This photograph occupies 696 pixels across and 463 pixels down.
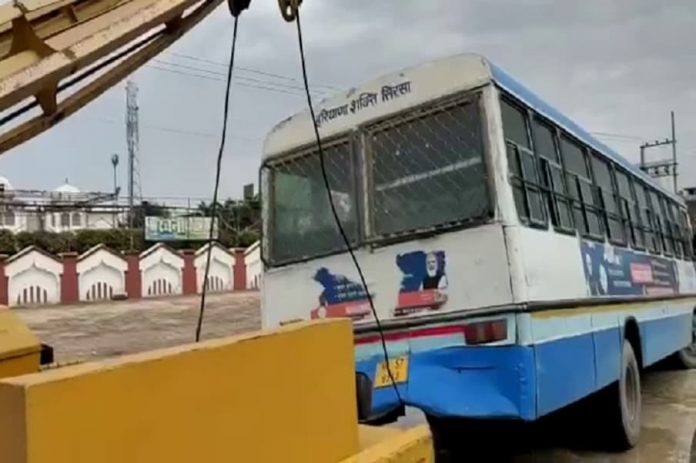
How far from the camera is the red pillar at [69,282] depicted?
30.5 m

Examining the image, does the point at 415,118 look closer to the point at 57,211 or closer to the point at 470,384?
the point at 470,384

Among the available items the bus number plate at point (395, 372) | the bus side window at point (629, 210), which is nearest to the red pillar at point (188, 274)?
the bus side window at point (629, 210)

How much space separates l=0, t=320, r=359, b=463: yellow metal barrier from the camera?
174cm

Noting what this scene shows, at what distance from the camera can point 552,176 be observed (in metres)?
5.79

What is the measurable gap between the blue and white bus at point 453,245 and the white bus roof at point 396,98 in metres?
0.01

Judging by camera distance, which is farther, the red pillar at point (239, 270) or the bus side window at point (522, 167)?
the red pillar at point (239, 270)

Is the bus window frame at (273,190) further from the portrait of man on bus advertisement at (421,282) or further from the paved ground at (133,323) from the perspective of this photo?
the paved ground at (133,323)

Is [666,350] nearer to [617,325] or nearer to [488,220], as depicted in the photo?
[617,325]

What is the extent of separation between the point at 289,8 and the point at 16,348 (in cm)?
205

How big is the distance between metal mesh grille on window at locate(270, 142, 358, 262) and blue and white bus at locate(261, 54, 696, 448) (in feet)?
0.04

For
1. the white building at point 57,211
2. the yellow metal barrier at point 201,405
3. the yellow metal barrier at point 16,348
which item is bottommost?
the yellow metal barrier at point 201,405

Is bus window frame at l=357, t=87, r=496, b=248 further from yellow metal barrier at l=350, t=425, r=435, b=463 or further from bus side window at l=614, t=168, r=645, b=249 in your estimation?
bus side window at l=614, t=168, r=645, b=249

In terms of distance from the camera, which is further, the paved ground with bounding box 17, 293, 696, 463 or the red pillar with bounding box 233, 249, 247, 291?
the red pillar with bounding box 233, 249, 247, 291

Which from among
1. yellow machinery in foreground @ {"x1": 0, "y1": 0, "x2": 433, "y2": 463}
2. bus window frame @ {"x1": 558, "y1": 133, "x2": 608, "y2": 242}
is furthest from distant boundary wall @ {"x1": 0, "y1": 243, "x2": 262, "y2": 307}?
yellow machinery in foreground @ {"x1": 0, "y1": 0, "x2": 433, "y2": 463}
